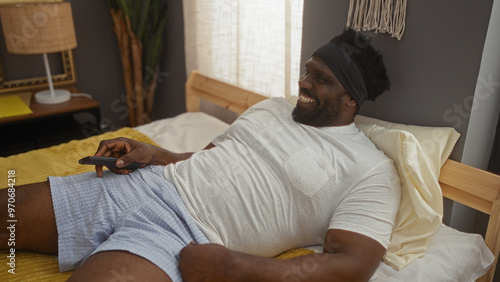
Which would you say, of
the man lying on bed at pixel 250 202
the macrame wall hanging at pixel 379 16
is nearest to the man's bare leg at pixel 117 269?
the man lying on bed at pixel 250 202

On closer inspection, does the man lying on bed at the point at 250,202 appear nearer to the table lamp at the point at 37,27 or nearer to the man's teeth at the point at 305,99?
the man's teeth at the point at 305,99

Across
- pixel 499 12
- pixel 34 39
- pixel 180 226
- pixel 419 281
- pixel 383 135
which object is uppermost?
pixel 499 12

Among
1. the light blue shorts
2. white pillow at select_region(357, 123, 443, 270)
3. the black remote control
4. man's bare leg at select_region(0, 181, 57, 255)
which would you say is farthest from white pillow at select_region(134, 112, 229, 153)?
white pillow at select_region(357, 123, 443, 270)

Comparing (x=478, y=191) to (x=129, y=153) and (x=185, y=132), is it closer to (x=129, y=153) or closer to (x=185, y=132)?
(x=129, y=153)

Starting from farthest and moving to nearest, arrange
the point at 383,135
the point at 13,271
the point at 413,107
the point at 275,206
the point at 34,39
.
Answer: the point at 34,39
the point at 413,107
the point at 383,135
the point at 275,206
the point at 13,271

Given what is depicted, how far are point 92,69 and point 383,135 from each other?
2306 millimetres

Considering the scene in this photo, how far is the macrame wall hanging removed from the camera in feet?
4.45

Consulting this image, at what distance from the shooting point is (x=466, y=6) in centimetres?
120

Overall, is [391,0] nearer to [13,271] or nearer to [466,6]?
[466,6]

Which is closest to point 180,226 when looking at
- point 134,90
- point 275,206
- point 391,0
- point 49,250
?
point 275,206

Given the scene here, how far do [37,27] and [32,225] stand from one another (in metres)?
1.39

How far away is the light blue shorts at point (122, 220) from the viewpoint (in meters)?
1.02

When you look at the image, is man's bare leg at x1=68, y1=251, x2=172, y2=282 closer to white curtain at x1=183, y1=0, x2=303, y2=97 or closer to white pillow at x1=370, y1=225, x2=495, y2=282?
white pillow at x1=370, y1=225, x2=495, y2=282

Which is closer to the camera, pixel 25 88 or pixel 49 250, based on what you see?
pixel 49 250
